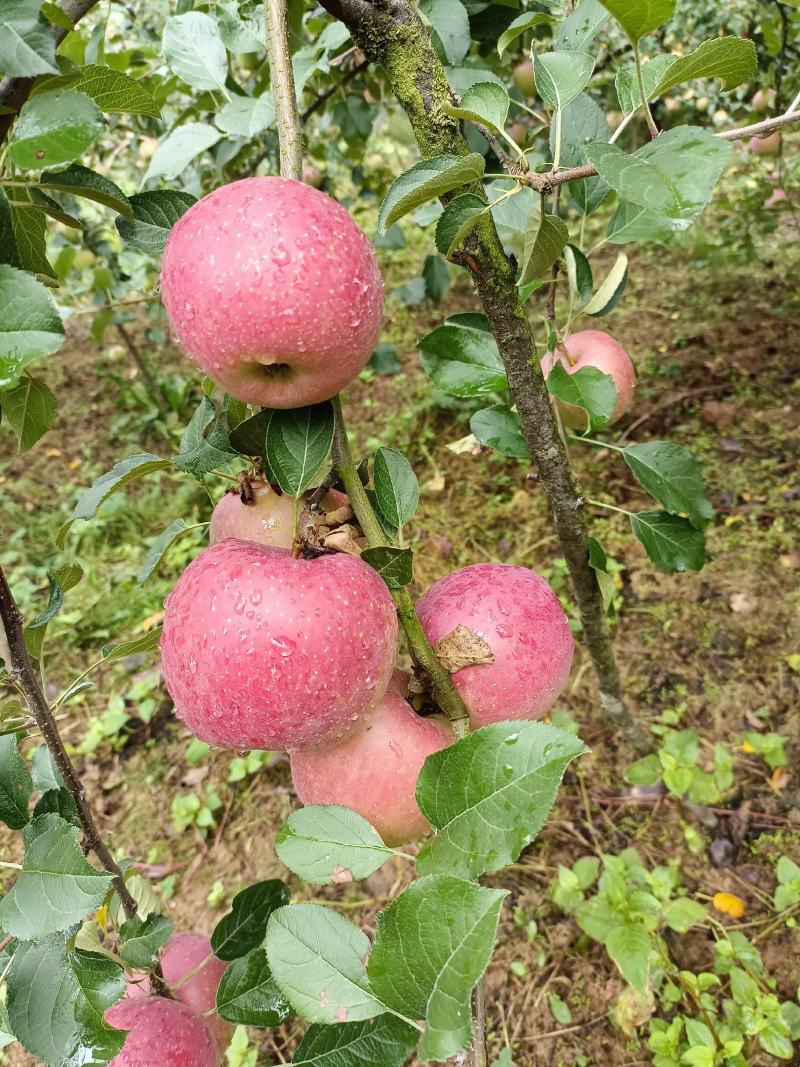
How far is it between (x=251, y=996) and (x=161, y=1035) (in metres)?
0.12

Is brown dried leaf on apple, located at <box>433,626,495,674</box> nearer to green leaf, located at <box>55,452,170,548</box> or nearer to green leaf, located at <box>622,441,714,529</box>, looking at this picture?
green leaf, located at <box>55,452,170,548</box>

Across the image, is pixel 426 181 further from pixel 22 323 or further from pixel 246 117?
pixel 246 117

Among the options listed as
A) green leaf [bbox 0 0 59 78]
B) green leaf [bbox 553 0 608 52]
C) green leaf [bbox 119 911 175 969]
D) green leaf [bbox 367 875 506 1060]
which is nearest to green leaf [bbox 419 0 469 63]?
green leaf [bbox 553 0 608 52]

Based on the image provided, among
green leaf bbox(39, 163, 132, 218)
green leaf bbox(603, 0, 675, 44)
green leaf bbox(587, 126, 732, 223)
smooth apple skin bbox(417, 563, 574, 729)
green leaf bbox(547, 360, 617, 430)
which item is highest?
green leaf bbox(603, 0, 675, 44)

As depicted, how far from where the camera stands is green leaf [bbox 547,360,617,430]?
37.3 inches

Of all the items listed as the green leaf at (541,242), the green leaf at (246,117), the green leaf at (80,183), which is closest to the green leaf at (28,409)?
the green leaf at (80,183)

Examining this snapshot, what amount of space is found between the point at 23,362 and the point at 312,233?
224mm

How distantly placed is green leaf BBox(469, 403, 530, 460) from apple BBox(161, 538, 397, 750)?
506 millimetres

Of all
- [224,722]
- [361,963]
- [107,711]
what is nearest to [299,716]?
[224,722]

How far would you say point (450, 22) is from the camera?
0.95m

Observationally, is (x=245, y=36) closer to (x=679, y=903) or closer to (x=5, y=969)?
(x=5, y=969)

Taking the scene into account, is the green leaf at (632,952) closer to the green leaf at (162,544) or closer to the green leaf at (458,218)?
the green leaf at (162,544)

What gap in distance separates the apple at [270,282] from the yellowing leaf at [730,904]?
50.4 inches

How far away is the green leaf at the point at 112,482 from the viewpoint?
72cm
